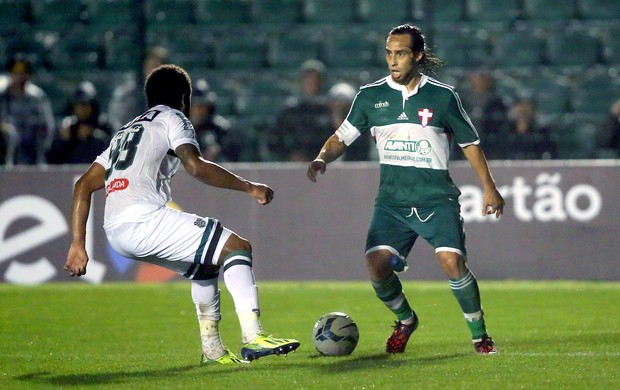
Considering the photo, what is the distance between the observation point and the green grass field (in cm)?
647

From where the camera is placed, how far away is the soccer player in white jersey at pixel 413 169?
24.2ft

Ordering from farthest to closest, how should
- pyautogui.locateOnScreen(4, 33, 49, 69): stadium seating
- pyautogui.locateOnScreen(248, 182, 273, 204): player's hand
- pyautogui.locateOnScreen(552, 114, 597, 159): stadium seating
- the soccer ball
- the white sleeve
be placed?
pyautogui.locateOnScreen(4, 33, 49, 69): stadium seating
pyautogui.locateOnScreen(552, 114, 597, 159): stadium seating
the white sleeve
the soccer ball
pyautogui.locateOnScreen(248, 182, 273, 204): player's hand

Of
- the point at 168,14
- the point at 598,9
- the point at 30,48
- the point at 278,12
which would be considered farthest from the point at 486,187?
the point at 30,48

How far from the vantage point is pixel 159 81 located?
23.7 ft

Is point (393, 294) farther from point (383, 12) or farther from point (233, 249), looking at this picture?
point (383, 12)

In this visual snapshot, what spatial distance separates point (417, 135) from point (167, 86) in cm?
157

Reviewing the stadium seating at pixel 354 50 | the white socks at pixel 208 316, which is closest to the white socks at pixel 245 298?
the white socks at pixel 208 316

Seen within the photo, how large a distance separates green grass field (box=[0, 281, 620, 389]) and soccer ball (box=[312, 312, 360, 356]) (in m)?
0.09

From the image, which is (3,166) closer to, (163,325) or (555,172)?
(163,325)

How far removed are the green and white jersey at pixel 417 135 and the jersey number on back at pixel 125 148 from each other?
60.8 inches

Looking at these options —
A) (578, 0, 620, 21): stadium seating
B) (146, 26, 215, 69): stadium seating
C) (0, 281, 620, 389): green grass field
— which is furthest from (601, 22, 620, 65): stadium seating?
(146, 26, 215, 69): stadium seating

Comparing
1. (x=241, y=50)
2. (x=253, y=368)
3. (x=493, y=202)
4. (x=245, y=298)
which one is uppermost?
(x=241, y=50)

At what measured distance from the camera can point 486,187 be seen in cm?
732

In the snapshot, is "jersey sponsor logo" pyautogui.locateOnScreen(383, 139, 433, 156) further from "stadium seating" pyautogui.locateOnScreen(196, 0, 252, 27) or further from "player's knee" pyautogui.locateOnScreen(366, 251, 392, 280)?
"stadium seating" pyautogui.locateOnScreen(196, 0, 252, 27)
